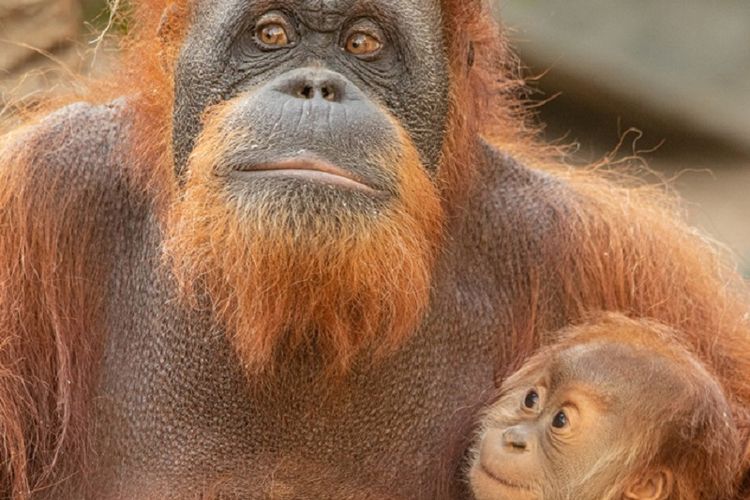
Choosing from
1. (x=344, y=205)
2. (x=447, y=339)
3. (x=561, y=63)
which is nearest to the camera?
(x=344, y=205)

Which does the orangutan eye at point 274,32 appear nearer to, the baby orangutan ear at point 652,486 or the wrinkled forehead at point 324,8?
the wrinkled forehead at point 324,8

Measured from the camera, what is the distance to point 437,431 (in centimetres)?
320

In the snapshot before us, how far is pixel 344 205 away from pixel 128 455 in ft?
2.62

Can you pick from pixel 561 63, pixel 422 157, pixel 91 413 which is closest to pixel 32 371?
pixel 91 413

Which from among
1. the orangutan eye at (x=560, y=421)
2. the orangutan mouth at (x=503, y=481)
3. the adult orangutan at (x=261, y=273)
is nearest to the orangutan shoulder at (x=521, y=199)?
the adult orangutan at (x=261, y=273)

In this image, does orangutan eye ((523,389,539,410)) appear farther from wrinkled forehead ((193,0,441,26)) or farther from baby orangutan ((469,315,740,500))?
wrinkled forehead ((193,0,441,26))

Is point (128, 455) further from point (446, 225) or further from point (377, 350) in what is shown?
point (446, 225)

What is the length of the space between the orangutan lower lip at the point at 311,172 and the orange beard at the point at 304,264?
5 cm

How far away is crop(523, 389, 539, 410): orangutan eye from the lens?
311 centimetres

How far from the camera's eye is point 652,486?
10.1 ft

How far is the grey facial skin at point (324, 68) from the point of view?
2855 mm

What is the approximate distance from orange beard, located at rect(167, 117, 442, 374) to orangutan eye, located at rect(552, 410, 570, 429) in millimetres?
384

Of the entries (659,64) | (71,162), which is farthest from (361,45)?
(659,64)

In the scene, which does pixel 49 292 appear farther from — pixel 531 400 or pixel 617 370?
pixel 617 370
